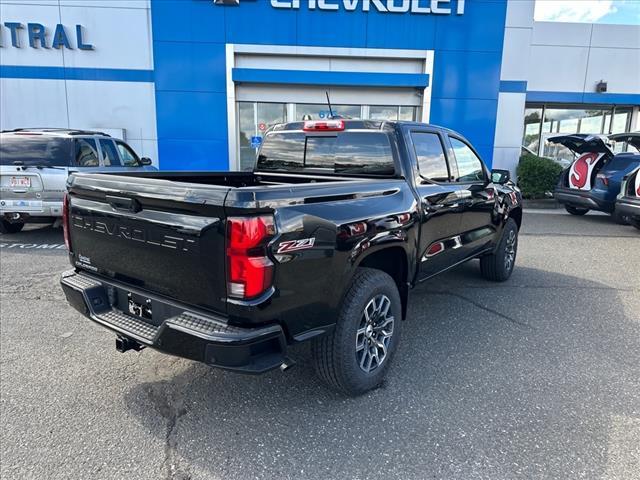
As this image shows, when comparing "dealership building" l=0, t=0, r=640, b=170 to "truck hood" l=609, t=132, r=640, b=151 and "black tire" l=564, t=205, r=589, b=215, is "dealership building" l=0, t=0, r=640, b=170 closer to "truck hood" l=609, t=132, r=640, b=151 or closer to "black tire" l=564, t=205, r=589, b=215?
"black tire" l=564, t=205, r=589, b=215

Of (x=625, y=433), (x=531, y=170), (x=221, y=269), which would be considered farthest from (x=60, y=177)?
(x=531, y=170)

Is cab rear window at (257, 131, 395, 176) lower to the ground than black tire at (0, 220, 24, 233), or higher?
higher

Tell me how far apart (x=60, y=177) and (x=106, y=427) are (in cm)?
584

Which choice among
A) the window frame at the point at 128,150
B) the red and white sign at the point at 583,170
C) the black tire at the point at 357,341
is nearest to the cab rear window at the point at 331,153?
the black tire at the point at 357,341

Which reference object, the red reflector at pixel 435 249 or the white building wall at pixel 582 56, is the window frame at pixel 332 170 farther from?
the white building wall at pixel 582 56

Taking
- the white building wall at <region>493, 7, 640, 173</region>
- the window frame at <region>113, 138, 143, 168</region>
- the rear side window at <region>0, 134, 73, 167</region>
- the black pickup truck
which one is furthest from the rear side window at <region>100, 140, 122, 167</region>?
the white building wall at <region>493, 7, 640, 173</region>

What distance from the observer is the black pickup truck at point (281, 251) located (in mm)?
2309

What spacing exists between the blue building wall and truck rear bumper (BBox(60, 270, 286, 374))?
11.4 m

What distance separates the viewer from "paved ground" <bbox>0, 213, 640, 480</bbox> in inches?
96.5

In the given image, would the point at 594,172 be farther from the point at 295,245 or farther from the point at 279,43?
the point at 295,245

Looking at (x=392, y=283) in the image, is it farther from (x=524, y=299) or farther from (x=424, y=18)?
(x=424, y=18)

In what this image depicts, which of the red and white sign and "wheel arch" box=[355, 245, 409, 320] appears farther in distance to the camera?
the red and white sign

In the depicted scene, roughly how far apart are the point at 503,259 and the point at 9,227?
8678 millimetres

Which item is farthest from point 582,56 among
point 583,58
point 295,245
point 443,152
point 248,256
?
point 248,256
